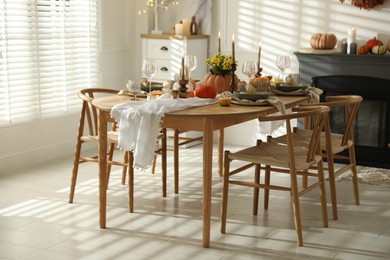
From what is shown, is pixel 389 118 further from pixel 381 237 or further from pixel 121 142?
pixel 121 142

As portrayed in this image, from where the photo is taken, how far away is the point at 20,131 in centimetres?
559

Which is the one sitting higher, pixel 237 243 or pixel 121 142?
pixel 121 142

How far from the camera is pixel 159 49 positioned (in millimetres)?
6527

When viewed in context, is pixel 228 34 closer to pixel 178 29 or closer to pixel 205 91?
pixel 178 29

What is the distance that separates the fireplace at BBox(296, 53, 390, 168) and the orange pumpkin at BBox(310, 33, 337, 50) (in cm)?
Answer: 9

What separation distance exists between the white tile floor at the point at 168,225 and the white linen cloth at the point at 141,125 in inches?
20.1

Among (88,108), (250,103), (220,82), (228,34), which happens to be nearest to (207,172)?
(250,103)

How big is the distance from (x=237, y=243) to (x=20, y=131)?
8.51 feet

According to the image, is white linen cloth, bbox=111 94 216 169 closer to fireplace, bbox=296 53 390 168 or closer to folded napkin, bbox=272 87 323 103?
folded napkin, bbox=272 87 323 103

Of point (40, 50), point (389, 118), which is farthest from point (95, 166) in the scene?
point (389, 118)

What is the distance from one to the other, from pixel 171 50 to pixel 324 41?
60.5 inches

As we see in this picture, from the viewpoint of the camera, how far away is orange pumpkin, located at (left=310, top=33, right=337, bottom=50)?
5.75 m

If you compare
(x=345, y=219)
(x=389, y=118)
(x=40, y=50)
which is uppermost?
(x=40, y=50)

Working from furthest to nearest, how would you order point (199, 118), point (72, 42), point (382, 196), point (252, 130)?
point (252, 130)
point (72, 42)
point (382, 196)
point (199, 118)
